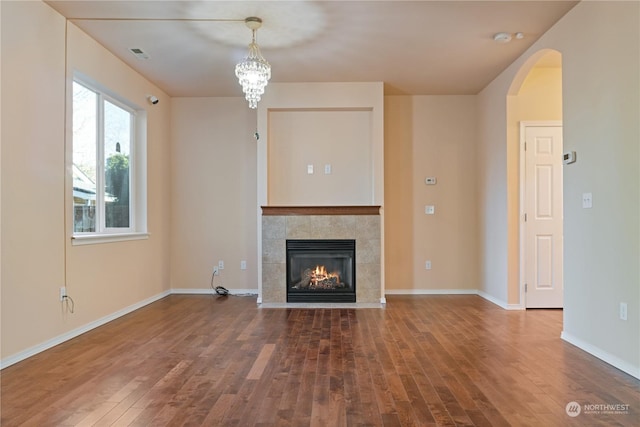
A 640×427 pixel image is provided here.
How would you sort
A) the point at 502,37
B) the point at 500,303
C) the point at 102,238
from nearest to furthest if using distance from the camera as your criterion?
the point at 502,37 → the point at 102,238 → the point at 500,303

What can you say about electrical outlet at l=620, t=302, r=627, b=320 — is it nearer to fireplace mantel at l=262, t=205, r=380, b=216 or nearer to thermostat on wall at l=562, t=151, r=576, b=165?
thermostat on wall at l=562, t=151, r=576, b=165

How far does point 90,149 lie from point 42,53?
1046 millimetres

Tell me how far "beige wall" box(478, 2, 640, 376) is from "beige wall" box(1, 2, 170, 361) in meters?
4.21

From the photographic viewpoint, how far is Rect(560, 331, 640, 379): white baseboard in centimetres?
255

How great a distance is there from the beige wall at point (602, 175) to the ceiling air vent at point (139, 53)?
3.94m

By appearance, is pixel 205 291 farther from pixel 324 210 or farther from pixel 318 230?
pixel 324 210

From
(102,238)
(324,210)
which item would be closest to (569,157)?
(324,210)

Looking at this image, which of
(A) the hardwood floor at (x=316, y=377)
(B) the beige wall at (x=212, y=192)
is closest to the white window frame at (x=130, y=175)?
(B) the beige wall at (x=212, y=192)

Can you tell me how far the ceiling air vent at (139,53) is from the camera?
3.99 metres

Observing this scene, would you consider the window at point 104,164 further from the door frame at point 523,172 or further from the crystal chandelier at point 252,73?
the door frame at point 523,172

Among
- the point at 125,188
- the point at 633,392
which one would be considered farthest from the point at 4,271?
the point at 633,392

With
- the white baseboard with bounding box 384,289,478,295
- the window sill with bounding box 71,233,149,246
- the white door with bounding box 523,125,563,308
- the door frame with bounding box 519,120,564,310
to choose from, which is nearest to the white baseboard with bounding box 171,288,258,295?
the window sill with bounding box 71,233,149,246

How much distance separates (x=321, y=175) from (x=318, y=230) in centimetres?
82

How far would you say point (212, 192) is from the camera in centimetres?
557
